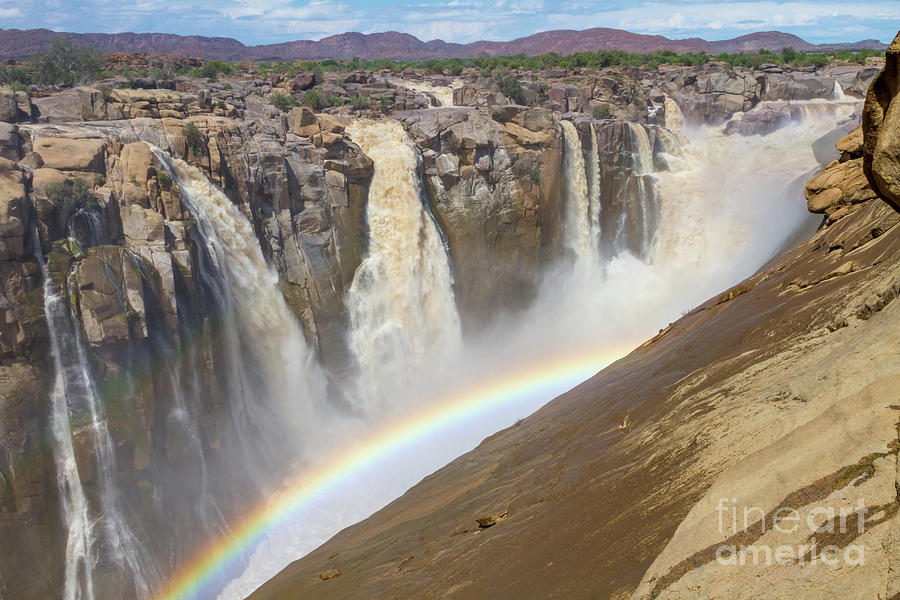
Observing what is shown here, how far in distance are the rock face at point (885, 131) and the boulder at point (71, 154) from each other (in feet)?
56.4

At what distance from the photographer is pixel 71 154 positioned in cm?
1709

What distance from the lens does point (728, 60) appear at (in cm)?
5272

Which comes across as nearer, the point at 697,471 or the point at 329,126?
the point at 697,471

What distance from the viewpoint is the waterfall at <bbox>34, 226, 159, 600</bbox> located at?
14773 millimetres

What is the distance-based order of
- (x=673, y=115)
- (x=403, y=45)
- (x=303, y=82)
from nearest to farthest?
(x=303, y=82) < (x=673, y=115) < (x=403, y=45)

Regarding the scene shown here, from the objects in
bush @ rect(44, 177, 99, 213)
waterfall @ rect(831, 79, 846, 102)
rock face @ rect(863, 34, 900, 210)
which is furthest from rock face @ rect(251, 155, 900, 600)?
waterfall @ rect(831, 79, 846, 102)

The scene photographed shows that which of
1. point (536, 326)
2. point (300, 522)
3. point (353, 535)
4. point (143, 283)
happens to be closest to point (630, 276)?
point (536, 326)

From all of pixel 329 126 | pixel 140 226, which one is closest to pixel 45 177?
pixel 140 226

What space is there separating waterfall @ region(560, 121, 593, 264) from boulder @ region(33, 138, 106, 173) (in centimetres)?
1764

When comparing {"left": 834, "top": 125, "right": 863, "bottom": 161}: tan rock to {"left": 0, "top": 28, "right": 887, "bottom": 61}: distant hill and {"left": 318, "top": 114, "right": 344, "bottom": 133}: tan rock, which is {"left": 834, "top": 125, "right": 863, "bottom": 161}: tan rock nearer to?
{"left": 318, "top": 114, "right": 344, "bottom": 133}: tan rock

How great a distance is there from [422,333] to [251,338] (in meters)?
6.34

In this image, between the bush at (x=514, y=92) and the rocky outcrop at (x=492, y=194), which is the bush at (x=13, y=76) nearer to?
the rocky outcrop at (x=492, y=194)

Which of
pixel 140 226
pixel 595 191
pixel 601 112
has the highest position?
pixel 601 112

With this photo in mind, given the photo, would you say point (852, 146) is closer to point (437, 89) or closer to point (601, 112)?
point (601, 112)
